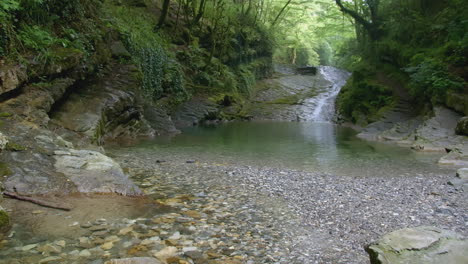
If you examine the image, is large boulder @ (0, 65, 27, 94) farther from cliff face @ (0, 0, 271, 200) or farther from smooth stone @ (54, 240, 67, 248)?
smooth stone @ (54, 240, 67, 248)

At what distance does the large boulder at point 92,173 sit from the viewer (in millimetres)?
4746

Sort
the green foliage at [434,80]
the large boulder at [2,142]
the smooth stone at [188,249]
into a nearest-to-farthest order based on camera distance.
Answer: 1. the smooth stone at [188,249]
2. the large boulder at [2,142]
3. the green foliage at [434,80]

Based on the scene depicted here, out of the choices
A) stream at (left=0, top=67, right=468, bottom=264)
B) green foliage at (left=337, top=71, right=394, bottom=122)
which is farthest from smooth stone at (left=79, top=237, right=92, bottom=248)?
green foliage at (left=337, top=71, right=394, bottom=122)

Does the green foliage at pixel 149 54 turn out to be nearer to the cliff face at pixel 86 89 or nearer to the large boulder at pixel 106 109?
the cliff face at pixel 86 89

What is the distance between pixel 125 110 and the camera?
11859mm

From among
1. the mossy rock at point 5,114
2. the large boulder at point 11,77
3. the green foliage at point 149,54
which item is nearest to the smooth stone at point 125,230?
the mossy rock at point 5,114

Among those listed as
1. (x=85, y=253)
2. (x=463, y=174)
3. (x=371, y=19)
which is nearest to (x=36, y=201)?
(x=85, y=253)

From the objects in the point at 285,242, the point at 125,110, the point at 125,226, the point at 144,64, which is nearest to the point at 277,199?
the point at 285,242

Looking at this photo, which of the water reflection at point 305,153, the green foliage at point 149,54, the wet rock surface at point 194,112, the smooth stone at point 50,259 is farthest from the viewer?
the wet rock surface at point 194,112

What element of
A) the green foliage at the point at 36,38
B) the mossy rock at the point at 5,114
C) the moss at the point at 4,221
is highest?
the green foliage at the point at 36,38

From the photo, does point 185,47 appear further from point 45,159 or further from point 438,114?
point 45,159

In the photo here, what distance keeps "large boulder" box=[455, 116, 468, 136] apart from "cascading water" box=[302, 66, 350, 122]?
477 inches

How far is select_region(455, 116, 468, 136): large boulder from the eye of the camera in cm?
1069

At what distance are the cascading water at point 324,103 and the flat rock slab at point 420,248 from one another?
66.9ft
